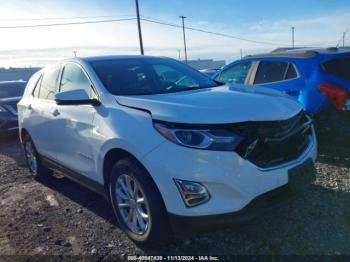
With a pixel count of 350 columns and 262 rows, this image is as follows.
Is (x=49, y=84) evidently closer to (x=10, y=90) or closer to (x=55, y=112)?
(x=55, y=112)

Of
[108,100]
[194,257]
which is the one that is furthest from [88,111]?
[194,257]

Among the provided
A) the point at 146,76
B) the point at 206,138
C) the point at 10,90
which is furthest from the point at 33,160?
the point at 10,90

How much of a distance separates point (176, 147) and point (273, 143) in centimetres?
79

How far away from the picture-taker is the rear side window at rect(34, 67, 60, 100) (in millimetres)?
4598

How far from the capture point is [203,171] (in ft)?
8.65

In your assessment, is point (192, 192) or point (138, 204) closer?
point (192, 192)

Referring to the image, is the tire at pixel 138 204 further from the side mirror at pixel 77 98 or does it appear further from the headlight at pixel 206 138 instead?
the side mirror at pixel 77 98

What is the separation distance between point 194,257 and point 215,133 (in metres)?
1.10

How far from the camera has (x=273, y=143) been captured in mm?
2877

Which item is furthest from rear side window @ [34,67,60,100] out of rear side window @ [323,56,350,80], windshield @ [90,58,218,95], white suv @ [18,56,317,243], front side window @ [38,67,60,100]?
rear side window @ [323,56,350,80]

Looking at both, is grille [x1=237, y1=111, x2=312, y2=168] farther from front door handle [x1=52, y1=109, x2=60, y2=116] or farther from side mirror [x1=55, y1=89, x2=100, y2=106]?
front door handle [x1=52, y1=109, x2=60, y2=116]

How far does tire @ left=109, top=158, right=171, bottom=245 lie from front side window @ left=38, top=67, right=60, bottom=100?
6.00ft

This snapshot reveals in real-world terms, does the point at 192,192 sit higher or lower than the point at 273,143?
lower

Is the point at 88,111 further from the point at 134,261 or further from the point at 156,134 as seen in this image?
the point at 134,261
